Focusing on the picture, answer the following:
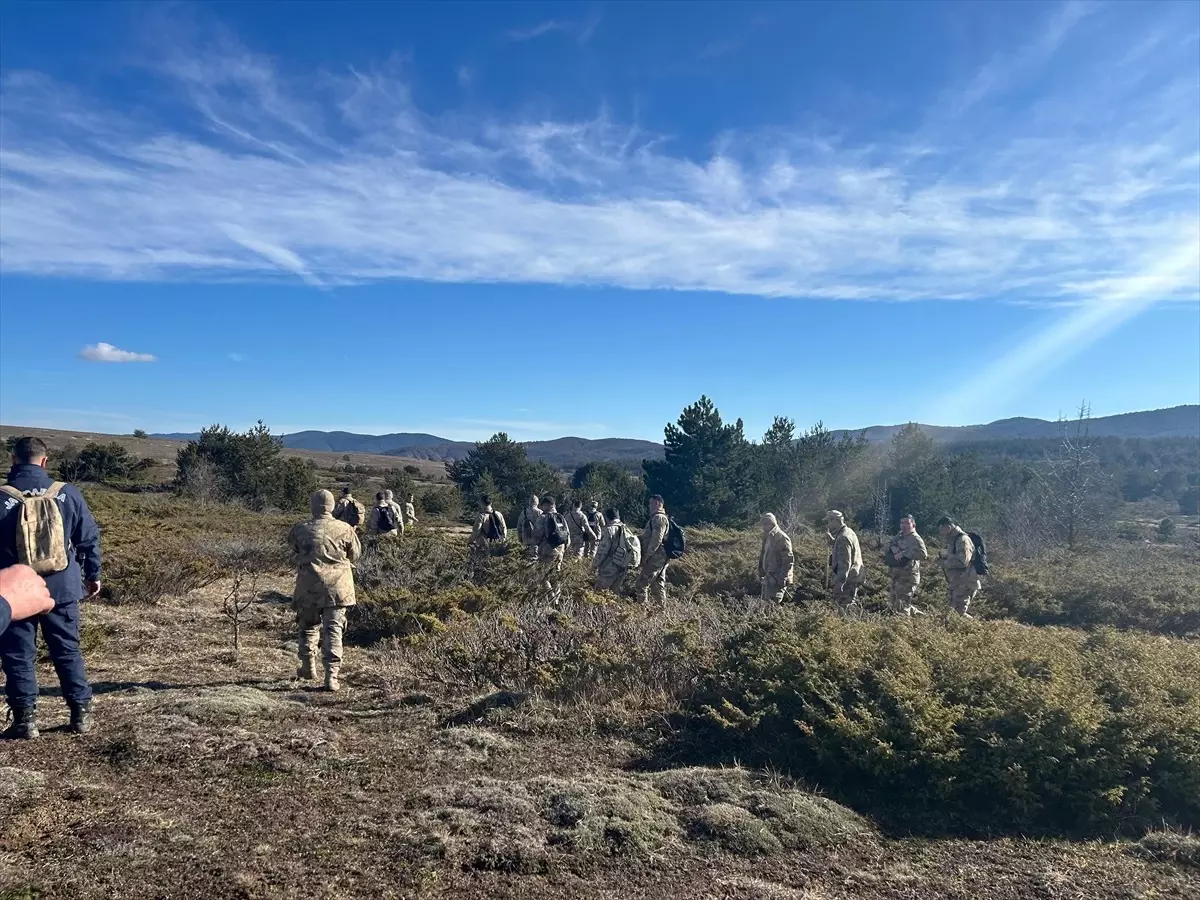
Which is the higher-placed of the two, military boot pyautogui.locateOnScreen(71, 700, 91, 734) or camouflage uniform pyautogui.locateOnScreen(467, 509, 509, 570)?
camouflage uniform pyautogui.locateOnScreen(467, 509, 509, 570)

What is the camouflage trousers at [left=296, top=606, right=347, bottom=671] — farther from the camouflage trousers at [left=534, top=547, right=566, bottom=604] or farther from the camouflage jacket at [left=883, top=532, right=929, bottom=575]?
the camouflage jacket at [left=883, top=532, right=929, bottom=575]

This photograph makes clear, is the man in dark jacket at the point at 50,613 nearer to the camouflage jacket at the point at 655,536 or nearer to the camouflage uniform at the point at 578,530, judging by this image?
the camouflage jacket at the point at 655,536

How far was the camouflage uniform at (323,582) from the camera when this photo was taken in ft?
20.0

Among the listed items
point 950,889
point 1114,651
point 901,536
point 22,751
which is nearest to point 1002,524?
point 901,536

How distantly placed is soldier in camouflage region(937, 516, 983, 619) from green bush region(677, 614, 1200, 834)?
4764 millimetres

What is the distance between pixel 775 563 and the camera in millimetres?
10844

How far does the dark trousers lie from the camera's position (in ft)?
14.6

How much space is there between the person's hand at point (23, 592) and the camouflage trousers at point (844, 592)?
32.2 feet

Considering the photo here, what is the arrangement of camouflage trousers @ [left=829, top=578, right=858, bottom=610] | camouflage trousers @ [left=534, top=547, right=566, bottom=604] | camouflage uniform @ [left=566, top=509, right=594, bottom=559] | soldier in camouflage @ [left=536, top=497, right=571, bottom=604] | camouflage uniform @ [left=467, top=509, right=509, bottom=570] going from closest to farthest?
camouflage trousers @ [left=534, top=547, right=566, bottom=604] < camouflage trousers @ [left=829, top=578, right=858, bottom=610] < camouflage uniform @ [left=467, top=509, right=509, bottom=570] < soldier in camouflage @ [left=536, top=497, right=571, bottom=604] < camouflage uniform @ [left=566, top=509, right=594, bottom=559]

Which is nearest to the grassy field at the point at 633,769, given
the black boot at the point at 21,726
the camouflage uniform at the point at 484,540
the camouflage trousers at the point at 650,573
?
the black boot at the point at 21,726

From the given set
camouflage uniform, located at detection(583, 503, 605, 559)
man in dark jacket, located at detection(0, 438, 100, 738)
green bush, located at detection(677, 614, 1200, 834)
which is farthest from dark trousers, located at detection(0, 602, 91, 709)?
camouflage uniform, located at detection(583, 503, 605, 559)

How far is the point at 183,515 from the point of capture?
1923cm

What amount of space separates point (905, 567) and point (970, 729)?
6692 mm

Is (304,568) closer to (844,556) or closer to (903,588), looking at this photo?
(844,556)
